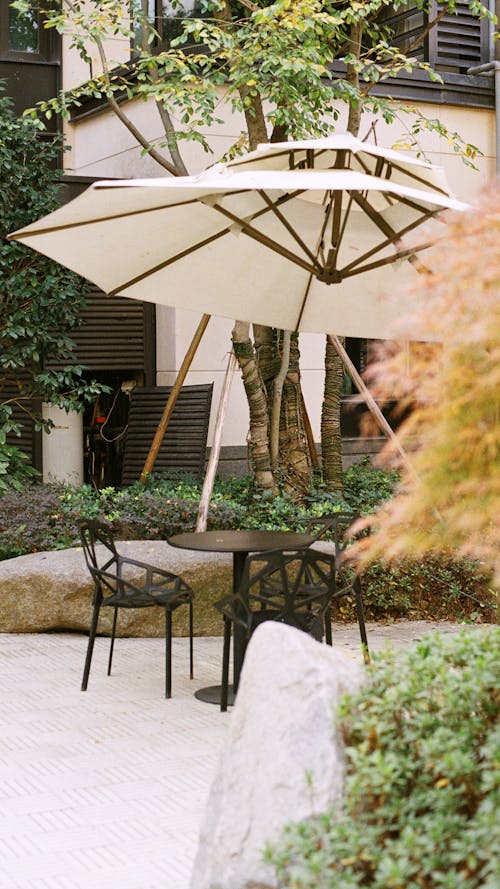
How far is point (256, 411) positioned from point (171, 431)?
139cm

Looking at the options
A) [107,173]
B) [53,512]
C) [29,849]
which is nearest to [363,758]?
[29,849]

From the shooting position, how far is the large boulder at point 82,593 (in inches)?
331

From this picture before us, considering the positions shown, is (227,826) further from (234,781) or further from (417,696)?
(417,696)

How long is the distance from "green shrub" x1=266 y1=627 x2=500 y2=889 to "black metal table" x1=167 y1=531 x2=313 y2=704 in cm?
320

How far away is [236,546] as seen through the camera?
22.0ft

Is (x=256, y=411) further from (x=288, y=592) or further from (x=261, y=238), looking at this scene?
(x=288, y=592)

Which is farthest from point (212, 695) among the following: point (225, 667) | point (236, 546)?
→ point (236, 546)

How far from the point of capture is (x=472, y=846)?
2670mm

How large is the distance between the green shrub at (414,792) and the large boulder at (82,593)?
4987 millimetres

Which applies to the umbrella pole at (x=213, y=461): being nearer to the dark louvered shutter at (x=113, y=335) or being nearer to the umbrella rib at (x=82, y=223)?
the dark louvered shutter at (x=113, y=335)

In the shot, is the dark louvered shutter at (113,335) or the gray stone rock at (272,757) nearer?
the gray stone rock at (272,757)

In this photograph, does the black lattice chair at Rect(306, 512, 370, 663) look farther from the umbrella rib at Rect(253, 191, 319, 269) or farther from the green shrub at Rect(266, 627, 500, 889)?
the green shrub at Rect(266, 627, 500, 889)

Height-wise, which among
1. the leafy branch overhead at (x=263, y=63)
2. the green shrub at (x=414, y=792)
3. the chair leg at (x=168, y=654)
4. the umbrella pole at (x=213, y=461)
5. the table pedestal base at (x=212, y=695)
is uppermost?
the leafy branch overhead at (x=263, y=63)

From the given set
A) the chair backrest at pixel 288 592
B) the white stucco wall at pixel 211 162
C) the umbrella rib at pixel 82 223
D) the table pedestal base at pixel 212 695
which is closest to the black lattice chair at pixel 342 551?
the chair backrest at pixel 288 592
